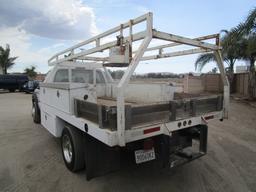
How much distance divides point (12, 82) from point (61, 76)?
2300cm

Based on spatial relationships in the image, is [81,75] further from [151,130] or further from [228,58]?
[228,58]

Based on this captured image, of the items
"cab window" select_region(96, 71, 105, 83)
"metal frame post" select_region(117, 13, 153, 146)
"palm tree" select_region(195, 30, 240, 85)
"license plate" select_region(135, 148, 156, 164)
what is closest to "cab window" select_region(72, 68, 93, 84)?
"cab window" select_region(96, 71, 105, 83)

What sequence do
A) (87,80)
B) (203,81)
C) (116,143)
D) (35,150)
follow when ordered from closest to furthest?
1. (116,143)
2. (35,150)
3. (87,80)
4. (203,81)

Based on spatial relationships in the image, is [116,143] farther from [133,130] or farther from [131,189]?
[131,189]

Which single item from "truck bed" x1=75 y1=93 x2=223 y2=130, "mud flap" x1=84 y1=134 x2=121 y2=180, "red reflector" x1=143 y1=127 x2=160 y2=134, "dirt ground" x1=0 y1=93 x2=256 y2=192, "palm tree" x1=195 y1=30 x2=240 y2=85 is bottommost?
"dirt ground" x1=0 y1=93 x2=256 y2=192

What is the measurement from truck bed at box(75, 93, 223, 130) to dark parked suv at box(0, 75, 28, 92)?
2529 cm

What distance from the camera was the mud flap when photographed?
2908mm

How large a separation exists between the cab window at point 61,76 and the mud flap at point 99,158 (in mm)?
2766

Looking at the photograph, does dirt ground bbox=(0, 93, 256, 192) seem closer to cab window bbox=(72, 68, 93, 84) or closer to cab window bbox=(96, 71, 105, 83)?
cab window bbox=(72, 68, 93, 84)

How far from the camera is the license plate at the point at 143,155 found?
2.88m

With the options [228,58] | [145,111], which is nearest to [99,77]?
[145,111]

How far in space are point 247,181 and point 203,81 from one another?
678 inches

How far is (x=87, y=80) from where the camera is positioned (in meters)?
5.80

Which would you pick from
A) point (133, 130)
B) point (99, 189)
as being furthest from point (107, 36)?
point (99, 189)
